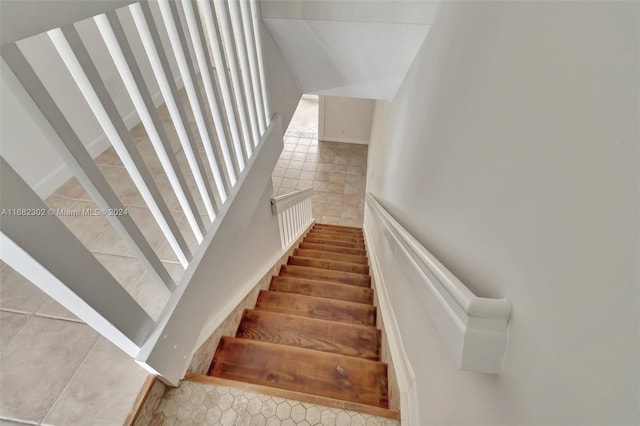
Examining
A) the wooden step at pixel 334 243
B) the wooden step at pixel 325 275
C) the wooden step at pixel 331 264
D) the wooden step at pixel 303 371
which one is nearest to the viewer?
the wooden step at pixel 303 371

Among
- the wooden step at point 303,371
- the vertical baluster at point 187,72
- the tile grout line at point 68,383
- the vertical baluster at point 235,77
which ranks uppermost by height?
the vertical baluster at point 235,77

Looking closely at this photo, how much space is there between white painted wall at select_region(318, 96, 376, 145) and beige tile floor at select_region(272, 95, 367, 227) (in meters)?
0.15

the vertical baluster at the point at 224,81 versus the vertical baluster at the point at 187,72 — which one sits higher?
the vertical baluster at the point at 224,81

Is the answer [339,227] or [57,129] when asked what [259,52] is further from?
[339,227]

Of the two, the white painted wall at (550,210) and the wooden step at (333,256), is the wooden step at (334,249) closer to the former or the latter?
the wooden step at (333,256)

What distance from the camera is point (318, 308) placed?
2.19 meters

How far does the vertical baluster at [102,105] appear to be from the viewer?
2.06 feet

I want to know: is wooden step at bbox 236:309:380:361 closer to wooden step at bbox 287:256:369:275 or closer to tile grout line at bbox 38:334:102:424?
tile grout line at bbox 38:334:102:424

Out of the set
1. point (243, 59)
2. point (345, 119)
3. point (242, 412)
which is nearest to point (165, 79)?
point (243, 59)

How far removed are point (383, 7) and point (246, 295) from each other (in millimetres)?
1824

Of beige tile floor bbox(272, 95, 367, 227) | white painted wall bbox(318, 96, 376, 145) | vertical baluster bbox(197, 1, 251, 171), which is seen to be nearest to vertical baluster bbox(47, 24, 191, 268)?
vertical baluster bbox(197, 1, 251, 171)

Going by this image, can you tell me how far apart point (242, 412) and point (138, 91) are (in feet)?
3.70

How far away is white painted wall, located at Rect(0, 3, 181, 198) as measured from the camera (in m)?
1.83

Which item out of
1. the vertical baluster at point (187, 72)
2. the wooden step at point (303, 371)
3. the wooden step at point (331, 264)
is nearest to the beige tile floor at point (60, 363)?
the wooden step at point (303, 371)
